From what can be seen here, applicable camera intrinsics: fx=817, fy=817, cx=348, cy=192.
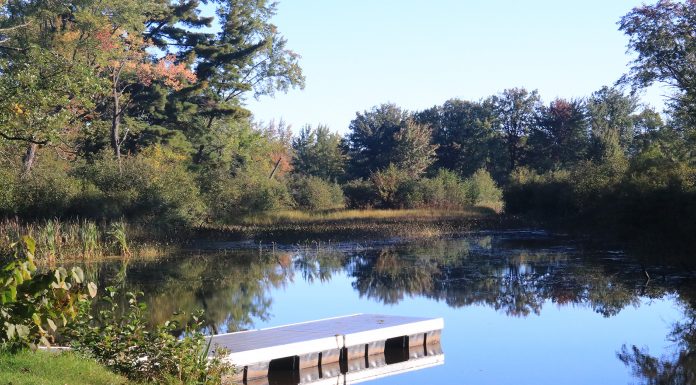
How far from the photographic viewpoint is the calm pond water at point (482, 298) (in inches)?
453

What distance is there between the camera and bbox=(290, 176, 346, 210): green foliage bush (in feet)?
145

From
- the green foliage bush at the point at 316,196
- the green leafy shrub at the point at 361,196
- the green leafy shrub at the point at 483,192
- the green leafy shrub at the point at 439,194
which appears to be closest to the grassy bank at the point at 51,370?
the green foliage bush at the point at 316,196

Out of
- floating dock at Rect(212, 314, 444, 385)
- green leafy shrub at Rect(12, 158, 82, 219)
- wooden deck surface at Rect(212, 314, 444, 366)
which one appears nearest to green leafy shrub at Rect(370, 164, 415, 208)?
→ green leafy shrub at Rect(12, 158, 82, 219)

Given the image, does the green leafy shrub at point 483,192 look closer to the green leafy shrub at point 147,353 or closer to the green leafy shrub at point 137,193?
the green leafy shrub at point 137,193

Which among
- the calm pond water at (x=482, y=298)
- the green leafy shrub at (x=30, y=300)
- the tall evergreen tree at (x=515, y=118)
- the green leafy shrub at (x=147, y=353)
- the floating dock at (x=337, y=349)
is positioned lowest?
the calm pond water at (x=482, y=298)

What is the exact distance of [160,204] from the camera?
29.6 meters

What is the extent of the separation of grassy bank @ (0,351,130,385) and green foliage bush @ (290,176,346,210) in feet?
119

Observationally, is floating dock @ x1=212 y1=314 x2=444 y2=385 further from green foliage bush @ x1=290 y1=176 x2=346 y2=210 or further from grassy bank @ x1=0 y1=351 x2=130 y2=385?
green foliage bush @ x1=290 y1=176 x2=346 y2=210

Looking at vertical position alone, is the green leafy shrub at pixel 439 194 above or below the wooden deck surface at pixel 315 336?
above

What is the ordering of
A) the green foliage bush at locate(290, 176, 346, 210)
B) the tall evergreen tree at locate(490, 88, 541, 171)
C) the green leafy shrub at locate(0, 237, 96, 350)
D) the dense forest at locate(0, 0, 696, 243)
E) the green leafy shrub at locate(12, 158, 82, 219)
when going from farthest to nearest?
1. the tall evergreen tree at locate(490, 88, 541, 171)
2. the green foliage bush at locate(290, 176, 346, 210)
3. the green leafy shrub at locate(12, 158, 82, 219)
4. the dense forest at locate(0, 0, 696, 243)
5. the green leafy shrub at locate(0, 237, 96, 350)

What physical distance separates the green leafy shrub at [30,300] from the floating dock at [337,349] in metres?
2.46

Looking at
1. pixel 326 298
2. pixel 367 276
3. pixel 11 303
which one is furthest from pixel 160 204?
pixel 11 303

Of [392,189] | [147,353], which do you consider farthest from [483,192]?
[147,353]

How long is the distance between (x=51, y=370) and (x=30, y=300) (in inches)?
28.1
